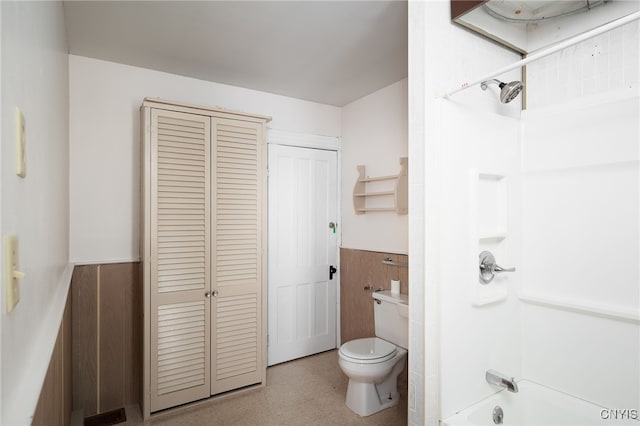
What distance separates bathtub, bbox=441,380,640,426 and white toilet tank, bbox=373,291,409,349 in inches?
33.3

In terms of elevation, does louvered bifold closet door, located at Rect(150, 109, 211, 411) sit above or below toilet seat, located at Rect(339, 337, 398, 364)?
above

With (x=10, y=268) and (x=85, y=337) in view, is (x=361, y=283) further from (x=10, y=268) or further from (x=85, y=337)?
(x=10, y=268)

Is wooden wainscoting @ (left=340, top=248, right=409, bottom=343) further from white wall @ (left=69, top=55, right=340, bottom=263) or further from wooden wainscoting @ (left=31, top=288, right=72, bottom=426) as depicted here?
wooden wainscoting @ (left=31, top=288, right=72, bottom=426)

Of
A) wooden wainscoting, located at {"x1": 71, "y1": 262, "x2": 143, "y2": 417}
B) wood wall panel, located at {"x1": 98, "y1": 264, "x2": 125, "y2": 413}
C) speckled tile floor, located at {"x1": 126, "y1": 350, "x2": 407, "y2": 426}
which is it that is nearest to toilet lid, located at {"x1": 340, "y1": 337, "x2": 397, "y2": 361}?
speckled tile floor, located at {"x1": 126, "y1": 350, "x2": 407, "y2": 426}

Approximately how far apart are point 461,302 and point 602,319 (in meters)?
0.71

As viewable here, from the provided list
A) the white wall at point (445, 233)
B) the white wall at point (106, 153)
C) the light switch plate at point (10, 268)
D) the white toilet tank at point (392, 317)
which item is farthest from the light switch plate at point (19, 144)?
the white toilet tank at point (392, 317)

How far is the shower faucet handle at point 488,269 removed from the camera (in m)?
1.84

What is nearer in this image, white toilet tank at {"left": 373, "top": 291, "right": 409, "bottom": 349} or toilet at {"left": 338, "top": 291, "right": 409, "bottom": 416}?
toilet at {"left": 338, "top": 291, "right": 409, "bottom": 416}

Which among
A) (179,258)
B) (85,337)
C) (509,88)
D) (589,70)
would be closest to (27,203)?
(179,258)

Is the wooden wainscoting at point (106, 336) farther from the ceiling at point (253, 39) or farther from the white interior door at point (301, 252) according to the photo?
the ceiling at point (253, 39)

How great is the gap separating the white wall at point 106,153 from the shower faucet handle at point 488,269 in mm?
2404

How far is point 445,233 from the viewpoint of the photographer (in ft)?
5.46

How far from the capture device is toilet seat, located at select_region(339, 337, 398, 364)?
8.18ft

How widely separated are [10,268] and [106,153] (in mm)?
2342
